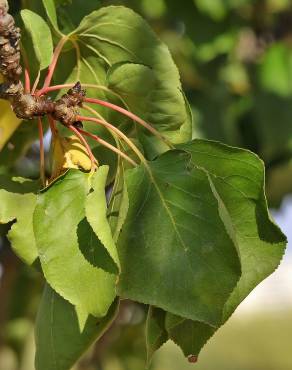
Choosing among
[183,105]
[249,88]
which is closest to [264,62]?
[249,88]

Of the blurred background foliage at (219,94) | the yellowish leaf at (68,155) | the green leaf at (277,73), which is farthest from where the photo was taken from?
the green leaf at (277,73)

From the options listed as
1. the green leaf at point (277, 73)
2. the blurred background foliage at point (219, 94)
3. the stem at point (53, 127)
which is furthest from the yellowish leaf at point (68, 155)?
the green leaf at point (277, 73)

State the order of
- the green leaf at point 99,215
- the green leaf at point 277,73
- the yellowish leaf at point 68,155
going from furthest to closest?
the green leaf at point 277,73 → the yellowish leaf at point 68,155 → the green leaf at point 99,215

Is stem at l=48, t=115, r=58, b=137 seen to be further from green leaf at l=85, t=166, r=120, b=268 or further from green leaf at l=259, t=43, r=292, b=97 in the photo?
green leaf at l=259, t=43, r=292, b=97

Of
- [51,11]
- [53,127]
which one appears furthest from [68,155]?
[51,11]

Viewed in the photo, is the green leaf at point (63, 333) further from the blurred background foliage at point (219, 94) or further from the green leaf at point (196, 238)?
the blurred background foliage at point (219, 94)

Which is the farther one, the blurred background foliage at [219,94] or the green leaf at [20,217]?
the blurred background foliage at [219,94]
